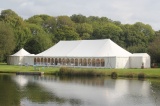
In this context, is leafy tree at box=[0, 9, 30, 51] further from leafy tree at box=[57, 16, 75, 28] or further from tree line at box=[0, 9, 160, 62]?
leafy tree at box=[57, 16, 75, 28]

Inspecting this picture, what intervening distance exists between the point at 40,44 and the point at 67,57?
20.3m

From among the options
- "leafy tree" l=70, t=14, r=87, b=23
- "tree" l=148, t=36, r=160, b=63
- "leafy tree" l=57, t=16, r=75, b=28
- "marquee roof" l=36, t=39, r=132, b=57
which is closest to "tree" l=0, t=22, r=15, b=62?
"marquee roof" l=36, t=39, r=132, b=57

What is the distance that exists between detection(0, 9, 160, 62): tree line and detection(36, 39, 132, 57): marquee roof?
8.03 metres

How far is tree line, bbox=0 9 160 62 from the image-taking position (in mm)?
69875

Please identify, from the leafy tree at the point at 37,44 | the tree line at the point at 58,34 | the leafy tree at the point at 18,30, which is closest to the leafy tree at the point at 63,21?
the tree line at the point at 58,34

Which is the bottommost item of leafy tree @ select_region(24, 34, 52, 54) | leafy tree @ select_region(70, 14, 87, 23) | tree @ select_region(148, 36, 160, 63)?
tree @ select_region(148, 36, 160, 63)

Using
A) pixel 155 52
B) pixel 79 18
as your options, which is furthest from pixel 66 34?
pixel 79 18

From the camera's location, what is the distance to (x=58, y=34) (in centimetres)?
9362

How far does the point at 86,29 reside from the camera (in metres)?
107

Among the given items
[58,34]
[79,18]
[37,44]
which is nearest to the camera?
[37,44]

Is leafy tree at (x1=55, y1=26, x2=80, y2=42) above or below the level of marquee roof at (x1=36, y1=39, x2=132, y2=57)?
above

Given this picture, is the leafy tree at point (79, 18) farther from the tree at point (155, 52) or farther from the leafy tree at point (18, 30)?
the tree at point (155, 52)

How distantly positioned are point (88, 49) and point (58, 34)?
32.4 m

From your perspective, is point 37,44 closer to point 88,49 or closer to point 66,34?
point 66,34
